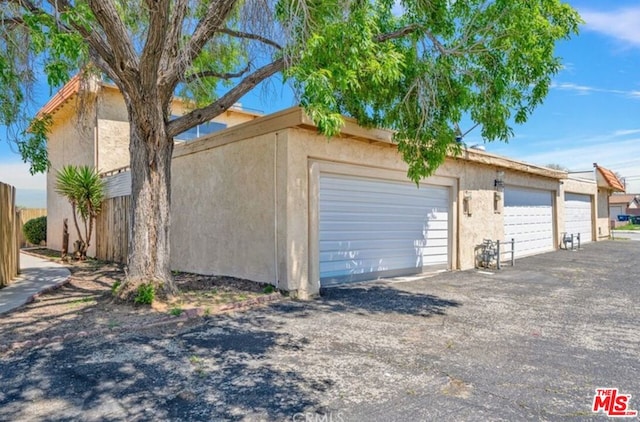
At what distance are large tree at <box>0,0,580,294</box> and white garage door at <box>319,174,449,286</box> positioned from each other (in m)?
2.05

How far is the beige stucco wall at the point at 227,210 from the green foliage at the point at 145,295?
7.04 ft

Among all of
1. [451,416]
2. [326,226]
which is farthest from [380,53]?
[451,416]

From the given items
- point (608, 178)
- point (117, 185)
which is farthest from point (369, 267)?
point (608, 178)

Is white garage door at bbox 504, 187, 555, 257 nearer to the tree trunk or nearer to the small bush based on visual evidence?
the tree trunk

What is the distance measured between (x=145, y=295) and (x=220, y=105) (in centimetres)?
344

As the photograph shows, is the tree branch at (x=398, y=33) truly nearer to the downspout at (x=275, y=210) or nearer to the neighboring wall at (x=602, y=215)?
the downspout at (x=275, y=210)

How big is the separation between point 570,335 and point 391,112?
4416mm

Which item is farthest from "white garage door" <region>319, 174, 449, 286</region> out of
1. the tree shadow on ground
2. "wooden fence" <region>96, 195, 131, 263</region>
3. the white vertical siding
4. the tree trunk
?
the white vertical siding

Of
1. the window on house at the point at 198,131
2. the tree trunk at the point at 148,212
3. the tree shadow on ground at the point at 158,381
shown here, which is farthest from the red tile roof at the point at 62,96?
the tree shadow on ground at the point at 158,381

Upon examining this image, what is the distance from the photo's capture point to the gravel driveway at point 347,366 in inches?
127

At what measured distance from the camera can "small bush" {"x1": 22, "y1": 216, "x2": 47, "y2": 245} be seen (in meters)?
19.5

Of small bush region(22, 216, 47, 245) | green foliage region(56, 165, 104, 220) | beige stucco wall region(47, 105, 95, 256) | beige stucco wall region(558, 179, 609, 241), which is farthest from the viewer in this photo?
small bush region(22, 216, 47, 245)

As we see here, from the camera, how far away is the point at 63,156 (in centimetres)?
1658

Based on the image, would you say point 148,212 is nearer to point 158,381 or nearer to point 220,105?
point 220,105
